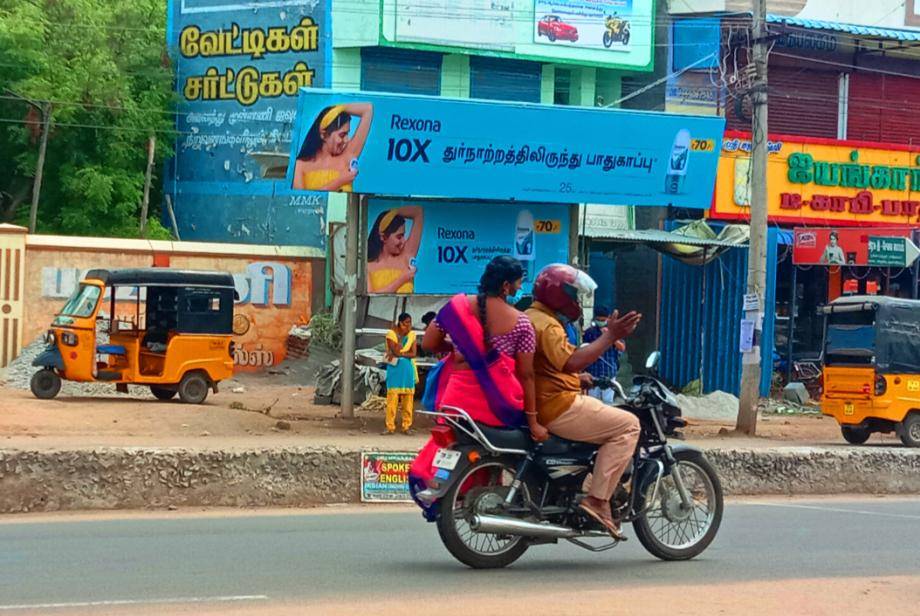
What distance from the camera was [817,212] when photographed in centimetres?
3117

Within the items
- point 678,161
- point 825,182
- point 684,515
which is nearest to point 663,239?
point 678,161

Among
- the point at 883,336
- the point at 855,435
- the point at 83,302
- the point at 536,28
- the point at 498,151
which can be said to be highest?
the point at 536,28

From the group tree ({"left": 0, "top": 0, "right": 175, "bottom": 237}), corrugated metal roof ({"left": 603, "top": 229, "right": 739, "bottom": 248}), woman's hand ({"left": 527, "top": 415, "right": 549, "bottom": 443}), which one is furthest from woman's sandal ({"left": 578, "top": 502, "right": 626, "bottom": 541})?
tree ({"left": 0, "top": 0, "right": 175, "bottom": 237})

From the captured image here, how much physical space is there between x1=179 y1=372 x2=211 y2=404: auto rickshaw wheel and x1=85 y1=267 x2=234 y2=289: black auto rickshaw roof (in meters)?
1.46

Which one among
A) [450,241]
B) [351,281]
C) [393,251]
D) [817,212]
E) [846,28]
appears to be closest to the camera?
[351,281]

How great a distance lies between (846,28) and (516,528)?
25.7 meters

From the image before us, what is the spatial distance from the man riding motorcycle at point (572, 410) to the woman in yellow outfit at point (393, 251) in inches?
396

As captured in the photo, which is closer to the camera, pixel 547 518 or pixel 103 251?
pixel 547 518

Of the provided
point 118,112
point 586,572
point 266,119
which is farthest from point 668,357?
point 586,572

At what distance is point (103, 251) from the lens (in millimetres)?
26094

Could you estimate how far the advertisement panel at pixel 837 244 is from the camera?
28078 millimetres

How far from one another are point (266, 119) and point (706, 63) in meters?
10.1

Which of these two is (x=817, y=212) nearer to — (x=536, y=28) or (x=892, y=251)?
(x=892, y=251)

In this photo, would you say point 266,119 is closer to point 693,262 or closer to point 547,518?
point 693,262
